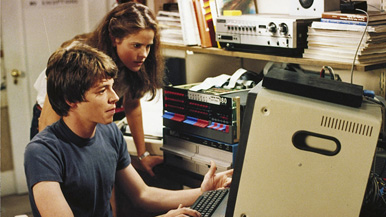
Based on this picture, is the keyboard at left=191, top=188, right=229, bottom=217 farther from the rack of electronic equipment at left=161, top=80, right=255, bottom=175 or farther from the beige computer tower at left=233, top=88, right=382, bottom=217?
the rack of electronic equipment at left=161, top=80, right=255, bottom=175

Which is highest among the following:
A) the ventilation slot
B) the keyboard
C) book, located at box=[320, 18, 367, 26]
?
book, located at box=[320, 18, 367, 26]

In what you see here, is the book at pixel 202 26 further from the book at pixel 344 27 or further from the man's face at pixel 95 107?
the man's face at pixel 95 107

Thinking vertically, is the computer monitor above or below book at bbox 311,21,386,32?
below

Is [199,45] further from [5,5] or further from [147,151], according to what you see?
[5,5]

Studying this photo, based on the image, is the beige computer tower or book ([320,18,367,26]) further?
book ([320,18,367,26])

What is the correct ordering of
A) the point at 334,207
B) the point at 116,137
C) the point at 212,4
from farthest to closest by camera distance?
the point at 212,4 < the point at 116,137 < the point at 334,207

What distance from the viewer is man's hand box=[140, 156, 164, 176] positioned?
2330 mm

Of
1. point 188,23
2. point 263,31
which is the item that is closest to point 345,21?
point 263,31

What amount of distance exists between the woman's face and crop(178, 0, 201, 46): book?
45 centimetres

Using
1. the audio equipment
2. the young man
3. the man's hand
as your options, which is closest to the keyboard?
the young man

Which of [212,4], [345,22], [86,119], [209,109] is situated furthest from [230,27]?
[86,119]

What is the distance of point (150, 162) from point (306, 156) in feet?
4.84

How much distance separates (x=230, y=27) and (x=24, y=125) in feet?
6.38

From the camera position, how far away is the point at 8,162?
3555mm
